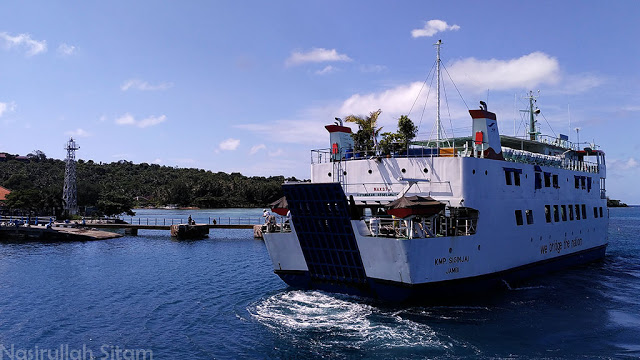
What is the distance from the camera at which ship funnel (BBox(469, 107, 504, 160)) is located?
72.2 feet

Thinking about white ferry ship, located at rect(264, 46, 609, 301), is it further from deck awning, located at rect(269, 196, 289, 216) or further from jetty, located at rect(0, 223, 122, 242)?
jetty, located at rect(0, 223, 122, 242)

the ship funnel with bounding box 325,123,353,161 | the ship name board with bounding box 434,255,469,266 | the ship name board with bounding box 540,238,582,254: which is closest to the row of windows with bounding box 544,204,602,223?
the ship name board with bounding box 540,238,582,254

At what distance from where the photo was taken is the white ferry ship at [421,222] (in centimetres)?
1808

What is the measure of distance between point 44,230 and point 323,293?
43246 mm

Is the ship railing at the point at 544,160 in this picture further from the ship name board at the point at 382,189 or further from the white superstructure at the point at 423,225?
the ship name board at the point at 382,189

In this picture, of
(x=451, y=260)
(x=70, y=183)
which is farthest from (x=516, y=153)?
(x=70, y=183)

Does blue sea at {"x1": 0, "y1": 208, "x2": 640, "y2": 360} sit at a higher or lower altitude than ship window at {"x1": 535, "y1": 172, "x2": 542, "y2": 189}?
lower

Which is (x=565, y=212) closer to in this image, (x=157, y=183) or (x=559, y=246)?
(x=559, y=246)

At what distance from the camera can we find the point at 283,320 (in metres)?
17.6

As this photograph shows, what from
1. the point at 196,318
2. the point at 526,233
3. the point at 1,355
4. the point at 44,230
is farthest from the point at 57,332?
the point at 44,230

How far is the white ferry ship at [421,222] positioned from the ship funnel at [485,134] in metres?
0.05

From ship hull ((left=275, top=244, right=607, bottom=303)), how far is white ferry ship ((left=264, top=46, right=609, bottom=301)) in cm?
6

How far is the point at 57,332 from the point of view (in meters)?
17.0

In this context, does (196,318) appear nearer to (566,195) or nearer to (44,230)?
(566,195)
